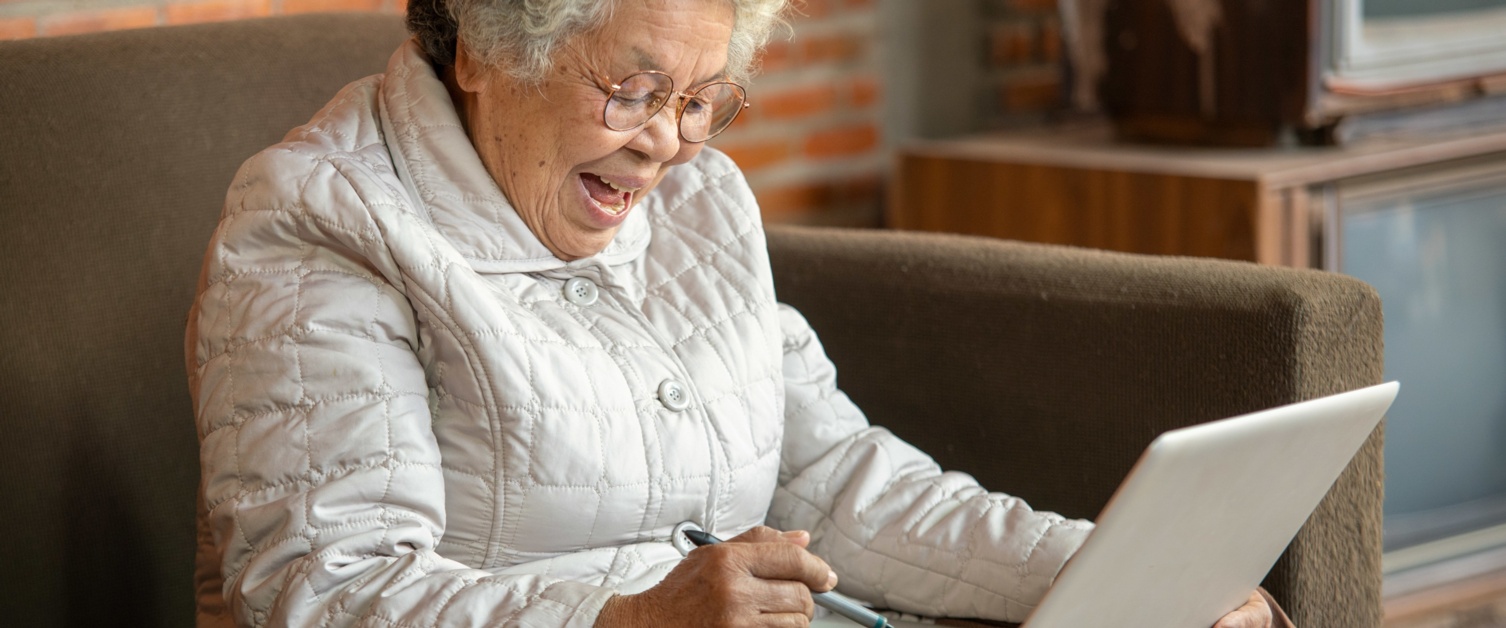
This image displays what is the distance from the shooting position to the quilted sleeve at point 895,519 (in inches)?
44.4

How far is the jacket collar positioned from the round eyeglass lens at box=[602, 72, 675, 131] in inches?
3.9

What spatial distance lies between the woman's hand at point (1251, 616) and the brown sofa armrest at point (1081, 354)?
3.5 inches

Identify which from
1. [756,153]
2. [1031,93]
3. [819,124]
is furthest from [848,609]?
[1031,93]

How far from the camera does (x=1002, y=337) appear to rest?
1.32 m

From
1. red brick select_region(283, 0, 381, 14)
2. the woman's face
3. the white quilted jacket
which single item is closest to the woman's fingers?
the white quilted jacket

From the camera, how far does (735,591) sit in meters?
0.87

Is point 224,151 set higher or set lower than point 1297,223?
higher

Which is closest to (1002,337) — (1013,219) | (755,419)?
(755,419)

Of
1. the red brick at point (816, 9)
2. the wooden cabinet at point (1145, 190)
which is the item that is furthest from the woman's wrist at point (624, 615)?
the red brick at point (816, 9)

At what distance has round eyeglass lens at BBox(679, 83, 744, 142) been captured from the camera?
1.10 meters

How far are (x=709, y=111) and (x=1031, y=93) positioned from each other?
1.58m

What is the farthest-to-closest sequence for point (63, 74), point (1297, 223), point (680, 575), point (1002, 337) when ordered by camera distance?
point (1297, 223) < point (1002, 337) < point (63, 74) < point (680, 575)

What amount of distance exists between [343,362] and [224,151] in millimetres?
439

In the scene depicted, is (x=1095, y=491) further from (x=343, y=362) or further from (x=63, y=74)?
(x=63, y=74)
